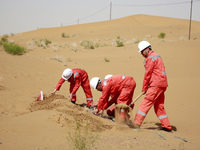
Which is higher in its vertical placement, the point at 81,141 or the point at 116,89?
the point at 116,89

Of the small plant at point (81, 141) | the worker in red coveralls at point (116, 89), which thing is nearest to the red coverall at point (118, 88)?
the worker in red coveralls at point (116, 89)

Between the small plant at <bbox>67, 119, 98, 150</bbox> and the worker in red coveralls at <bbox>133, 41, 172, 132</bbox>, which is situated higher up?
the worker in red coveralls at <bbox>133, 41, 172, 132</bbox>

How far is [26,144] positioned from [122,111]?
2.76 metres

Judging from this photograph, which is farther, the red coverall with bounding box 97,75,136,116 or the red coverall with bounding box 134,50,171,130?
the red coverall with bounding box 97,75,136,116

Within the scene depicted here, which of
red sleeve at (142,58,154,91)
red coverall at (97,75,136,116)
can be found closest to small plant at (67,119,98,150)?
red coverall at (97,75,136,116)

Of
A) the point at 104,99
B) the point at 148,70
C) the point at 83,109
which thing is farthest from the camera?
the point at 83,109

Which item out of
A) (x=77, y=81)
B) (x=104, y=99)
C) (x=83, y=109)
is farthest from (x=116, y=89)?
(x=77, y=81)

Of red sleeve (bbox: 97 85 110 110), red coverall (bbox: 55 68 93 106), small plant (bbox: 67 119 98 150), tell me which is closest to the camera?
small plant (bbox: 67 119 98 150)

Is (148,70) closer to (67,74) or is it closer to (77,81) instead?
(77,81)

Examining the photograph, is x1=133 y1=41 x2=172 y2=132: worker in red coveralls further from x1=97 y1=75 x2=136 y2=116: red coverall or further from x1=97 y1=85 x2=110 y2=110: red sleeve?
x1=97 y1=85 x2=110 y2=110: red sleeve

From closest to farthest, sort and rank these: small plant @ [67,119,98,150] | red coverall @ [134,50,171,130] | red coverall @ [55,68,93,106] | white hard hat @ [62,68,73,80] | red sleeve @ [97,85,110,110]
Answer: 1. small plant @ [67,119,98,150]
2. red coverall @ [134,50,171,130]
3. red sleeve @ [97,85,110,110]
4. white hard hat @ [62,68,73,80]
5. red coverall @ [55,68,93,106]

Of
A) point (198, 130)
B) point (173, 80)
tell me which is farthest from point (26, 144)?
point (173, 80)

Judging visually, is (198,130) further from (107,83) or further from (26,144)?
(26,144)

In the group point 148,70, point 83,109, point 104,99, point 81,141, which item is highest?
point 148,70
